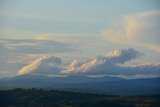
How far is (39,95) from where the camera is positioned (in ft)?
577

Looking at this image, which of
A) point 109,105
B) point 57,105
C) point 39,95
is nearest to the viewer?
point 57,105

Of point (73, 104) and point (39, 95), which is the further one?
point (39, 95)

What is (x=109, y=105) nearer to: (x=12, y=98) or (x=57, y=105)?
(x=57, y=105)

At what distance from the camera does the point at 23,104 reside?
15762cm

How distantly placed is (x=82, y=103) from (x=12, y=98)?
2565 centimetres

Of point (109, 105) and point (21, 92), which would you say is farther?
point (21, 92)

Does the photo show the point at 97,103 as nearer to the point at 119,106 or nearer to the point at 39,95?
the point at 119,106

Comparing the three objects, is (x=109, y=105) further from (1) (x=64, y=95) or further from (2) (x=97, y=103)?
(1) (x=64, y=95)

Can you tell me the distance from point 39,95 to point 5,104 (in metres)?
26.3

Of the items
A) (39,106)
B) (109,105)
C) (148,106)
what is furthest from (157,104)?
(39,106)

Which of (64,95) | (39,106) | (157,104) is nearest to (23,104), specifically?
(39,106)

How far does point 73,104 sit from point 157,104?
3022cm

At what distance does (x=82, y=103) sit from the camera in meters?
157

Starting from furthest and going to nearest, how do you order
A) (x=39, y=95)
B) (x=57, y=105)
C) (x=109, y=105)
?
(x=39, y=95)
(x=109, y=105)
(x=57, y=105)
